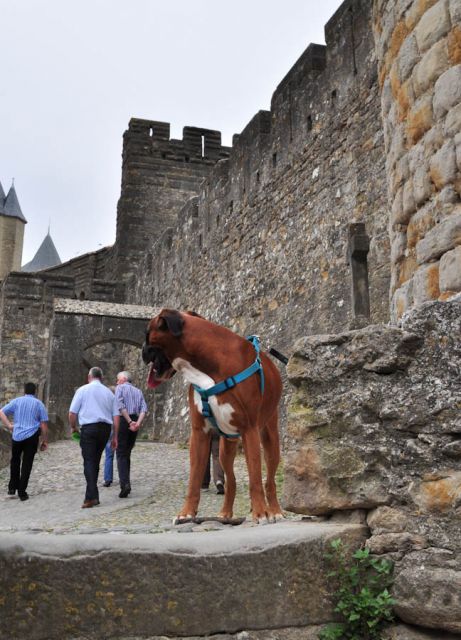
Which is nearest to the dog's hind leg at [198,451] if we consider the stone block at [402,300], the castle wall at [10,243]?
the stone block at [402,300]

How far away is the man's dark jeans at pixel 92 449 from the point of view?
21.7 feet

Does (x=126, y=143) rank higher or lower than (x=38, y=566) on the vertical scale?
higher

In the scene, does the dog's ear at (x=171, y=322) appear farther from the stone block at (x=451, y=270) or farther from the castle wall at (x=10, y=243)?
the castle wall at (x=10, y=243)

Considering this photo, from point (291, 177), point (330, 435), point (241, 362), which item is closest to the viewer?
point (330, 435)

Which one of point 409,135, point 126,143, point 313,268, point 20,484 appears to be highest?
point 126,143

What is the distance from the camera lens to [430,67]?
339cm

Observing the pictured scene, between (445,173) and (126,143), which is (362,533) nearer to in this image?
(445,173)

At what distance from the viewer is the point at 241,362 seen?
3479 millimetres

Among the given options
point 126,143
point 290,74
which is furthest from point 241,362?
point 126,143

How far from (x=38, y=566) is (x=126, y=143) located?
85.1 ft

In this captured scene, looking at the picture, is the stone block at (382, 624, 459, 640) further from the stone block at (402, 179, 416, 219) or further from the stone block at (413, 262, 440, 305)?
the stone block at (402, 179, 416, 219)

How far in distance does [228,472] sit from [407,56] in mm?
2219

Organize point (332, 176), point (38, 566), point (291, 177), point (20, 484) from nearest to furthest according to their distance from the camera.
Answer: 1. point (38, 566)
2. point (20, 484)
3. point (332, 176)
4. point (291, 177)

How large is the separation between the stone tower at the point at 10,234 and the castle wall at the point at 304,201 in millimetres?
44970
